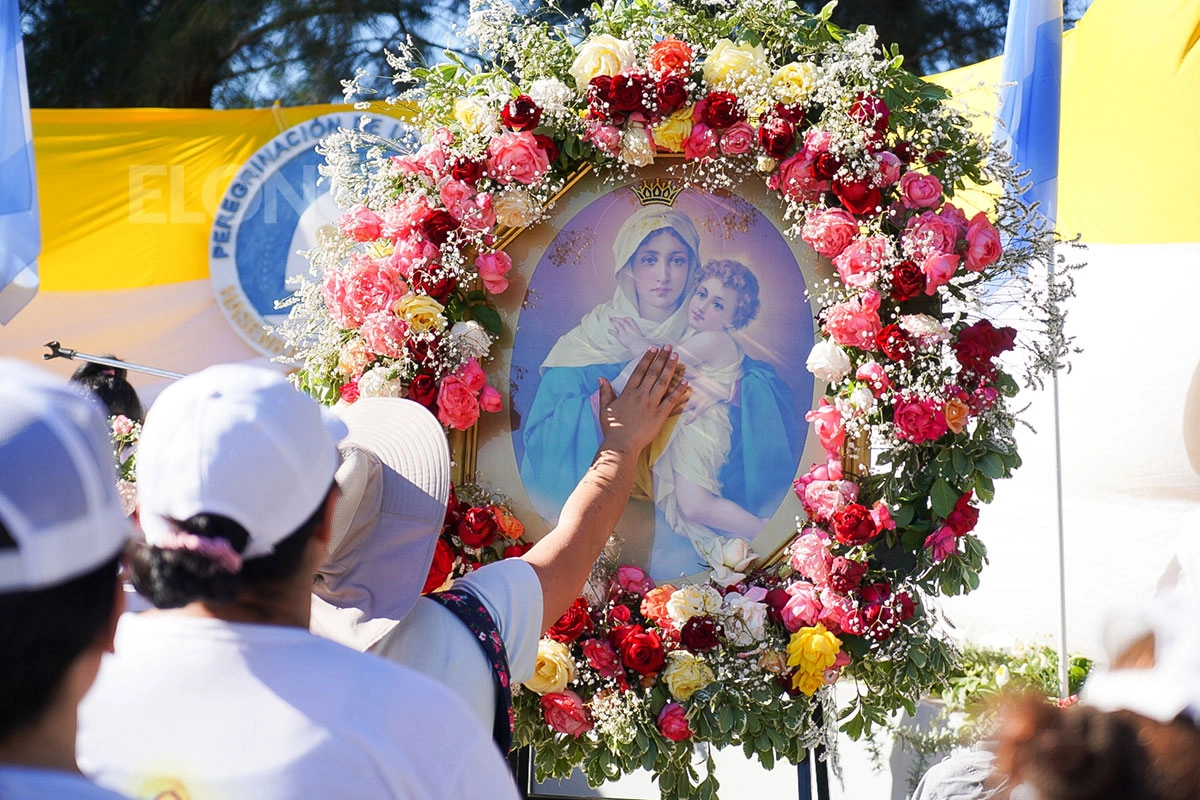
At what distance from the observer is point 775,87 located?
302 cm

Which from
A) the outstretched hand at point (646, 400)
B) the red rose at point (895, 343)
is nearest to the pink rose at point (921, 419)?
the red rose at point (895, 343)

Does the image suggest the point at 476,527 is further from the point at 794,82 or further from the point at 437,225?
the point at 794,82

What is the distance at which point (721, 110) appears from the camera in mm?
2977

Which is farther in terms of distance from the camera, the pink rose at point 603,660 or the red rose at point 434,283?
the red rose at point 434,283

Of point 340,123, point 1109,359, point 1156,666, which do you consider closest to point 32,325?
point 340,123

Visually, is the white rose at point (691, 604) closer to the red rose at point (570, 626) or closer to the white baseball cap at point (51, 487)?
the red rose at point (570, 626)

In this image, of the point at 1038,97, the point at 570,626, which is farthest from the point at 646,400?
the point at 1038,97

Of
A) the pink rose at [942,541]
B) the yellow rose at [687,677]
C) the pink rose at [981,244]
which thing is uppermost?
the pink rose at [981,244]

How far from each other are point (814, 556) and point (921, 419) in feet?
1.43

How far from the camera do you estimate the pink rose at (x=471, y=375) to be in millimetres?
3010

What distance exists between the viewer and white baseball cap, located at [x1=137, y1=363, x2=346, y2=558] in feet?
4.48

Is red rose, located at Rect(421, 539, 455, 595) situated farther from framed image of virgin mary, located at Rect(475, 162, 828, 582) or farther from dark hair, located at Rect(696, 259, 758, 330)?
dark hair, located at Rect(696, 259, 758, 330)

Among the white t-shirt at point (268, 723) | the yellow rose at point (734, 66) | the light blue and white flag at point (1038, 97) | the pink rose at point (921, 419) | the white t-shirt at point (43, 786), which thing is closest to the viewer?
the white t-shirt at point (43, 786)

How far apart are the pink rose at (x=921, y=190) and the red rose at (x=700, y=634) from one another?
1.20 metres
